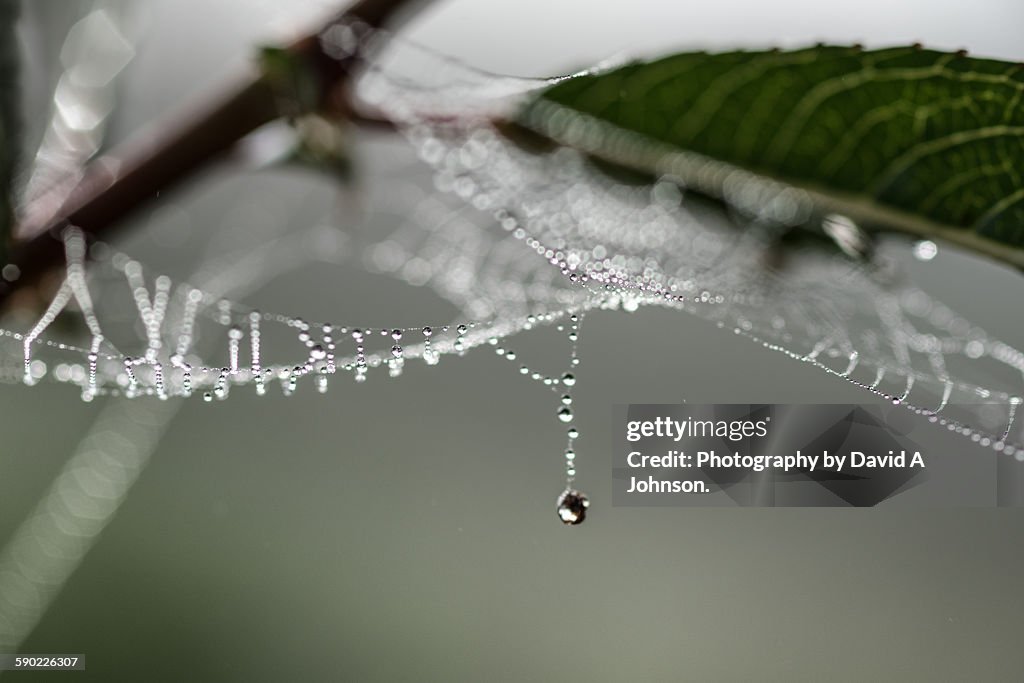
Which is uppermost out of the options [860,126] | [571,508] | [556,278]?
[556,278]

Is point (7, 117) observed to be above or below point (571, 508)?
above

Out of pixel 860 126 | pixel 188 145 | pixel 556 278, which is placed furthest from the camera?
pixel 556 278

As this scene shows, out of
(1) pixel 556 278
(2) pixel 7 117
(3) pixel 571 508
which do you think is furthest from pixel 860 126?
(1) pixel 556 278

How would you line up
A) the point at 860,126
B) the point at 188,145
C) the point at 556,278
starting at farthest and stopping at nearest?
the point at 556,278 < the point at 188,145 < the point at 860,126

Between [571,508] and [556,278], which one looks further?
[556,278]

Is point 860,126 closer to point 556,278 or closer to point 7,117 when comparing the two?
point 7,117

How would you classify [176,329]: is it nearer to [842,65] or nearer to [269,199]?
[269,199]

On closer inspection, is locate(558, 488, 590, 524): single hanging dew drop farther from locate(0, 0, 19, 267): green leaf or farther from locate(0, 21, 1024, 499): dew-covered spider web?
locate(0, 0, 19, 267): green leaf

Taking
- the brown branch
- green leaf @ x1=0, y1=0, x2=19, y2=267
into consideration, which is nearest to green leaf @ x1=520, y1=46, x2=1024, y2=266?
the brown branch
